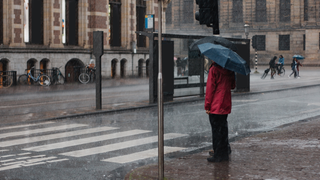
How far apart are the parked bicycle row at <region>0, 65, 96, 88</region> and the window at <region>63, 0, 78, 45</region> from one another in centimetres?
223

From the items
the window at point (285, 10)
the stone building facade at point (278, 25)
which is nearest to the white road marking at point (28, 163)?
the stone building facade at point (278, 25)

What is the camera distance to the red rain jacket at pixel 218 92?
6.87m

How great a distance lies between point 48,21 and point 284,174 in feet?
75.1

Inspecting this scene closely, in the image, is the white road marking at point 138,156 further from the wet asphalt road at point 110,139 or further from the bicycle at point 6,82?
the bicycle at point 6,82

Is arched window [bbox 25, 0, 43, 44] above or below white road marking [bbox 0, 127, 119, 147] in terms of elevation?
above

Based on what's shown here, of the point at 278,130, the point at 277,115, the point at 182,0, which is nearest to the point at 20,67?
the point at 277,115

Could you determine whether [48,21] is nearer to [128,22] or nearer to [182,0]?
[128,22]

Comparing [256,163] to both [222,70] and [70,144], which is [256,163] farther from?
[70,144]

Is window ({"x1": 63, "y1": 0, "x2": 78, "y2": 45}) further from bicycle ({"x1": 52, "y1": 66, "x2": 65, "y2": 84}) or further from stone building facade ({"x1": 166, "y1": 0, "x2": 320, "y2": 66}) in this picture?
stone building facade ({"x1": 166, "y1": 0, "x2": 320, "y2": 66})

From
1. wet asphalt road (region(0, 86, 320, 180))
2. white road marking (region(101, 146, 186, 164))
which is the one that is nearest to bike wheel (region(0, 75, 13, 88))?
wet asphalt road (region(0, 86, 320, 180))

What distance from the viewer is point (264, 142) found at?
28.1ft

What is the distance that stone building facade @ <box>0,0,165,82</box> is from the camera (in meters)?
25.0

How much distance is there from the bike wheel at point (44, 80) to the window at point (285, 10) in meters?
47.4

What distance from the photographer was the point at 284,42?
65.0 meters
